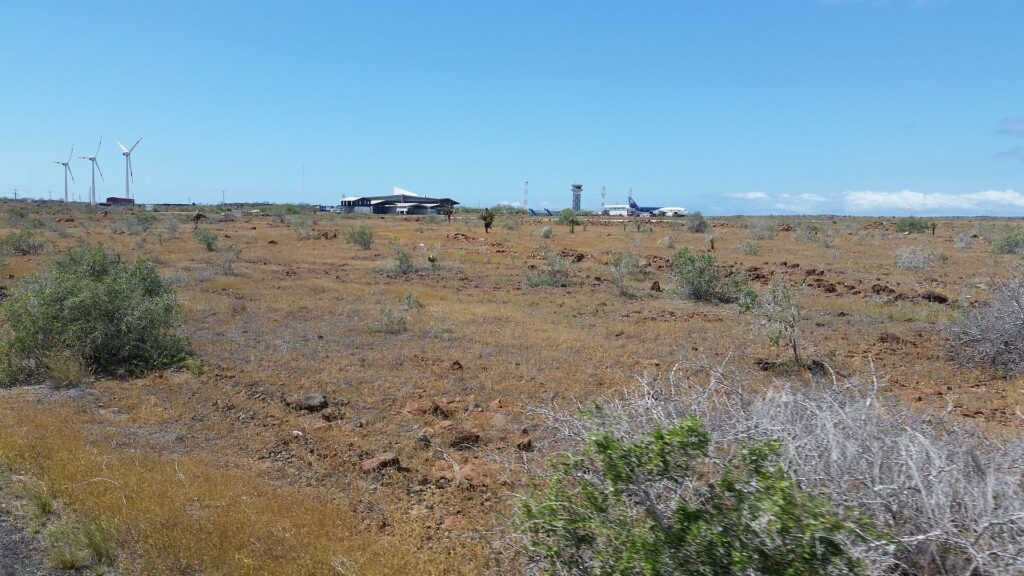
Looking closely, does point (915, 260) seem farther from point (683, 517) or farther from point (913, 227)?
point (913, 227)

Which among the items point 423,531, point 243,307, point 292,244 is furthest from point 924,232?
point 423,531

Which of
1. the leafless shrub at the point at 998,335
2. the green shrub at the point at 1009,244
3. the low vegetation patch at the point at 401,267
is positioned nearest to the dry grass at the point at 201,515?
the leafless shrub at the point at 998,335

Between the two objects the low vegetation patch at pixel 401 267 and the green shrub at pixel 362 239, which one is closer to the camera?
the low vegetation patch at pixel 401 267

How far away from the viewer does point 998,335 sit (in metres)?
9.23

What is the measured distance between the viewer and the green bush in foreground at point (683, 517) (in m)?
2.63

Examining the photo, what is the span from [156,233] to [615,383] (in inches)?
Result: 1350

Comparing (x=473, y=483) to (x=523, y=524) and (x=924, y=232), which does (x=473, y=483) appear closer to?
(x=523, y=524)

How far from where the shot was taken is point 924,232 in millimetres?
41312

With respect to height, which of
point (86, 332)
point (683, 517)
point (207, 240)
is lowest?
point (86, 332)

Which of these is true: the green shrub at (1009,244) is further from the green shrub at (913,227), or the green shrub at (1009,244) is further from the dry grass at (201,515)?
the dry grass at (201,515)

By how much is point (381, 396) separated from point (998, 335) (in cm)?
893

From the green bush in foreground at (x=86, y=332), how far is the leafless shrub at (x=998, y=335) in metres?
11.9

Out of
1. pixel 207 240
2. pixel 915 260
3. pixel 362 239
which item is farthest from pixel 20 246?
pixel 915 260

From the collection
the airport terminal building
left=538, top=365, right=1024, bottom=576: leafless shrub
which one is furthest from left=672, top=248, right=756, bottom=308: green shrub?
the airport terminal building
